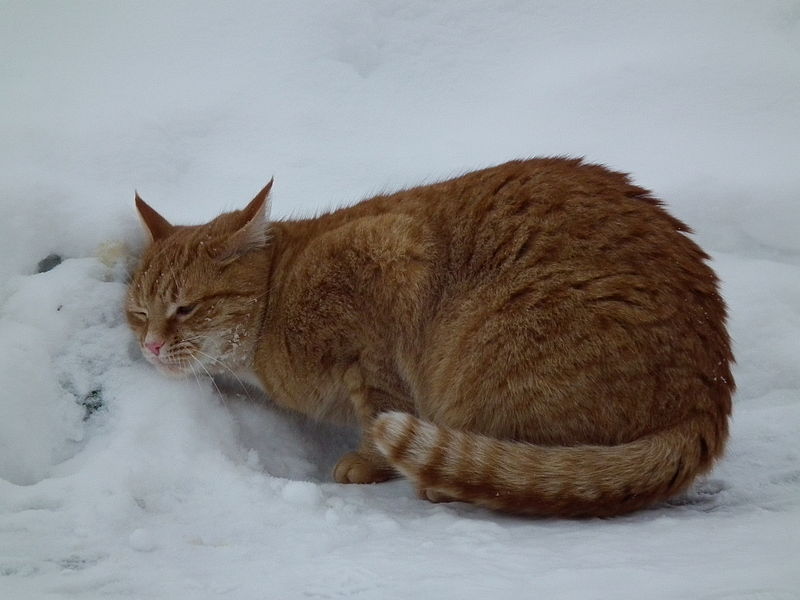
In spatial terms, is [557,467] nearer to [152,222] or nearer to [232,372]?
[232,372]

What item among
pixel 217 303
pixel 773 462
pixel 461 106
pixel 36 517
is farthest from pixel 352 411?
pixel 461 106

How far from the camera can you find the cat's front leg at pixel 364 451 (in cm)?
315

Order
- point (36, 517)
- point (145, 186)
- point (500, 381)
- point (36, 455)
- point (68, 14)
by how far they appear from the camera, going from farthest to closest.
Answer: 1. point (68, 14)
2. point (145, 186)
3. point (500, 381)
4. point (36, 455)
5. point (36, 517)

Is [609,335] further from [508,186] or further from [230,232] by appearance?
[230,232]

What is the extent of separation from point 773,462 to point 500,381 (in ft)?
3.75

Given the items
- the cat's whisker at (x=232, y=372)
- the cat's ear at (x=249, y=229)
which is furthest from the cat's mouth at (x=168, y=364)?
the cat's ear at (x=249, y=229)

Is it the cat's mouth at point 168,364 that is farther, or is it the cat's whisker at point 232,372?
the cat's whisker at point 232,372

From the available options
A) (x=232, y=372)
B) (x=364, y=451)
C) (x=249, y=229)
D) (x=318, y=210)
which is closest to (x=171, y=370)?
(x=232, y=372)

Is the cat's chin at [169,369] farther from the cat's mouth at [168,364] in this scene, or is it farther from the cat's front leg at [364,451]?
the cat's front leg at [364,451]

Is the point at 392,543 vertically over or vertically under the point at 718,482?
under

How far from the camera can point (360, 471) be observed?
314cm

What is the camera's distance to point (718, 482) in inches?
115

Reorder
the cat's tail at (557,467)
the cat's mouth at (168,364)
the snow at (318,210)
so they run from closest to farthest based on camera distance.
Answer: the snow at (318,210), the cat's tail at (557,467), the cat's mouth at (168,364)

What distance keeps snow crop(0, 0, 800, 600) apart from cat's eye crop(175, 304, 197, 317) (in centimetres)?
25
